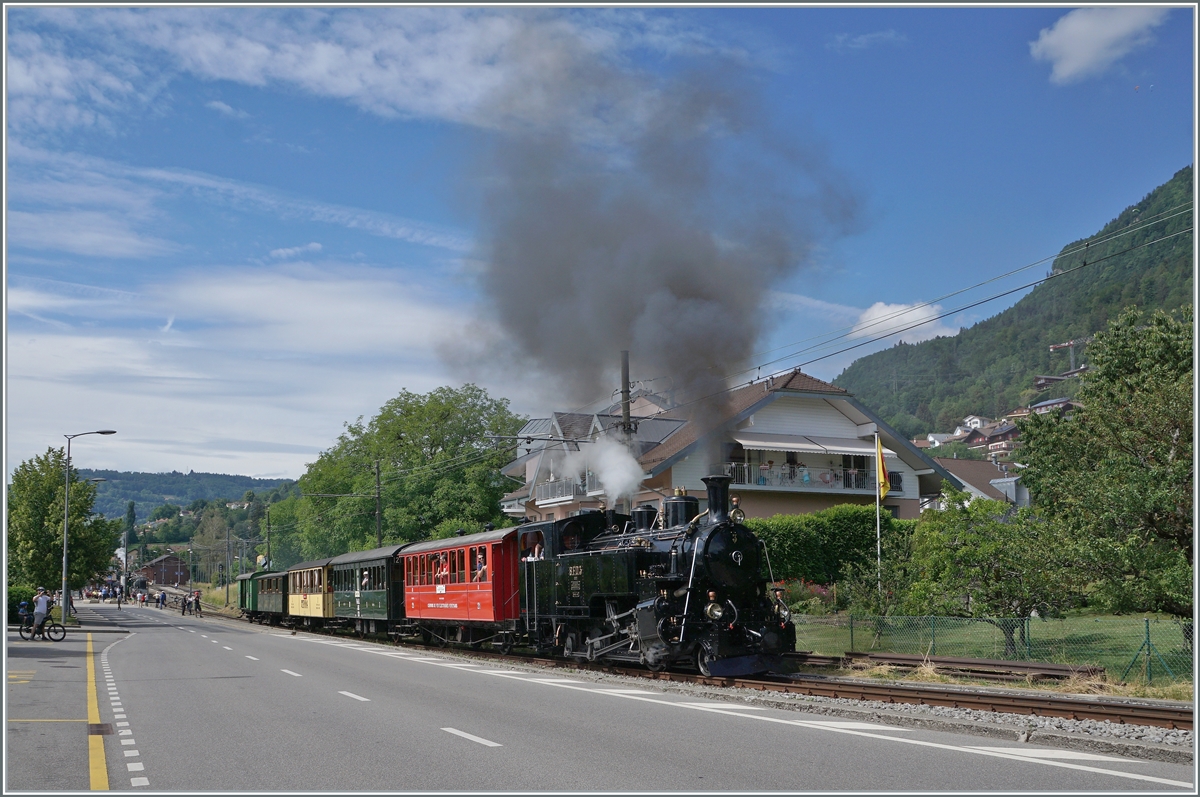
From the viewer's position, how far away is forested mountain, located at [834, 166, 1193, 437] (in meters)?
105

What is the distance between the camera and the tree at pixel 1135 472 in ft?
54.4

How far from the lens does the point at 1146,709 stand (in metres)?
10.9

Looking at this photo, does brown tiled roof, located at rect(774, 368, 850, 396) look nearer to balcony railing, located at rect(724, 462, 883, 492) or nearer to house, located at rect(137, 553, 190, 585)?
balcony railing, located at rect(724, 462, 883, 492)

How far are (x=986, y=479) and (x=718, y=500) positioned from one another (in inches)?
1849

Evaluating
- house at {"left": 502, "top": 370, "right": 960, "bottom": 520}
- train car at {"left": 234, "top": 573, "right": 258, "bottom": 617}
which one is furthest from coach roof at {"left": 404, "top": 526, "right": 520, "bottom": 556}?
train car at {"left": 234, "top": 573, "right": 258, "bottom": 617}

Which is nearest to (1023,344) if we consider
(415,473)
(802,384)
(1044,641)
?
(415,473)

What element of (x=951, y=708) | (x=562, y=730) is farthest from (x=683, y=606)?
(x=562, y=730)

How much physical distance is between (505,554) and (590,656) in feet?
14.0

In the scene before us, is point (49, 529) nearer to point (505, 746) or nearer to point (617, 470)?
point (617, 470)

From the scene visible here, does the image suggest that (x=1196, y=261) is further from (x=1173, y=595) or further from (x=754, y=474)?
(x=754, y=474)

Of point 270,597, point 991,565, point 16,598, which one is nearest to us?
point 991,565

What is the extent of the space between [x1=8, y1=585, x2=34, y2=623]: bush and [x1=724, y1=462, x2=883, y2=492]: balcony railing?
25912 millimetres

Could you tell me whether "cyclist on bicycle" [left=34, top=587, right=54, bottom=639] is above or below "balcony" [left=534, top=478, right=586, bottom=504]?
below

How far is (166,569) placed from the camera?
596 ft
